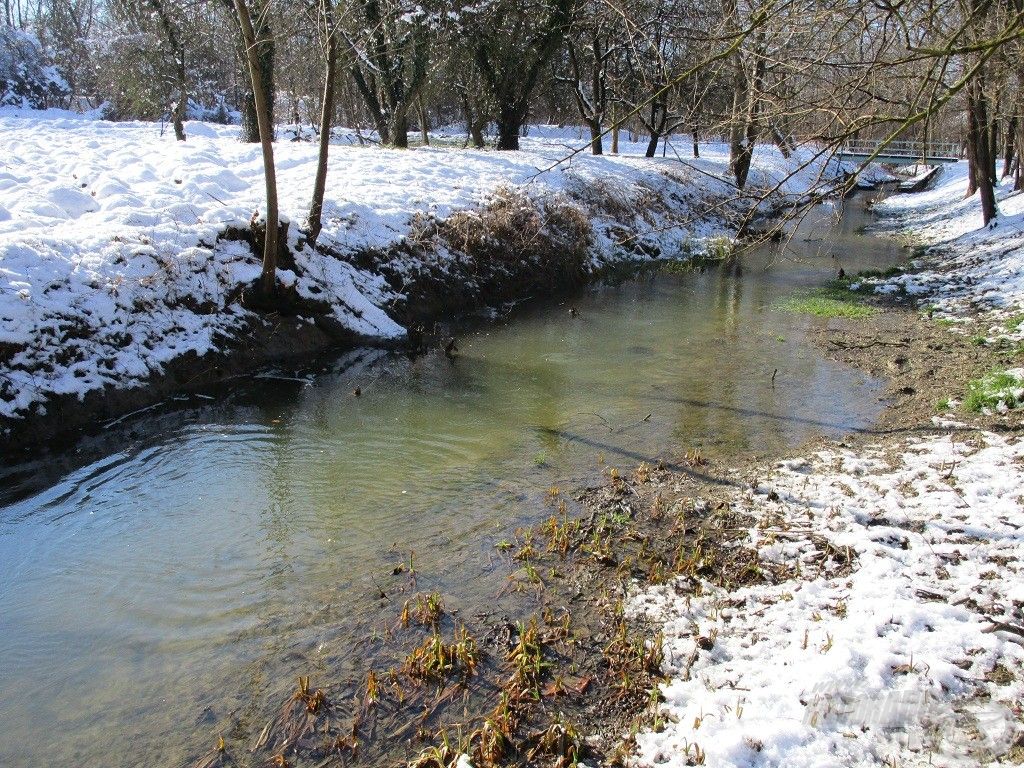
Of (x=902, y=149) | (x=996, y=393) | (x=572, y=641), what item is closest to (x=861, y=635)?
(x=572, y=641)

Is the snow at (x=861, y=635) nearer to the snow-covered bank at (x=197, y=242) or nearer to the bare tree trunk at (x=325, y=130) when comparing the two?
the snow-covered bank at (x=197, y=242)

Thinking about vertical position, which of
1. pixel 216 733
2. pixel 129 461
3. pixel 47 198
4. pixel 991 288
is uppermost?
pixel 47 198

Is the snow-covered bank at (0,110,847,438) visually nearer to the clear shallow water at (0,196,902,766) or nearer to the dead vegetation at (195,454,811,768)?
the clear shallow water at (0,196,902,766)

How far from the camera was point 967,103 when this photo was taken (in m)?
14.8

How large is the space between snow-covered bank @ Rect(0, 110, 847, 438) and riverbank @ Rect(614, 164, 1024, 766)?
263 cm

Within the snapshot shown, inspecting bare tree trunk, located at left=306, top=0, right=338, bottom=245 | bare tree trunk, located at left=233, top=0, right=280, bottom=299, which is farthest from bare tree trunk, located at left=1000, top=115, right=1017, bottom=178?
bare tree trunk, located at left=233, top=0, right=280, bottom=299

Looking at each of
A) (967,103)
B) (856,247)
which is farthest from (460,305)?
(856,247)

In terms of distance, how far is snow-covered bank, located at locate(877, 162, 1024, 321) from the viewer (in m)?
13.0

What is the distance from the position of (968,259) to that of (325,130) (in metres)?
14.4

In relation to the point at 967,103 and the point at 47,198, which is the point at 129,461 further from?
the point at 967,103

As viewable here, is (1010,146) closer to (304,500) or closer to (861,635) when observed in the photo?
(861,635)

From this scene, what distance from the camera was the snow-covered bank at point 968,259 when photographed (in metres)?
13.0

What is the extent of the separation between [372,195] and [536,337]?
495 cm

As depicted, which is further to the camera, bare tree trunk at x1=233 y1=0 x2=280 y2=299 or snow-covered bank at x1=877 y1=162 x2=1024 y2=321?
snow-covered bank at x1=877 y1=162 x2=1024 y2=321
